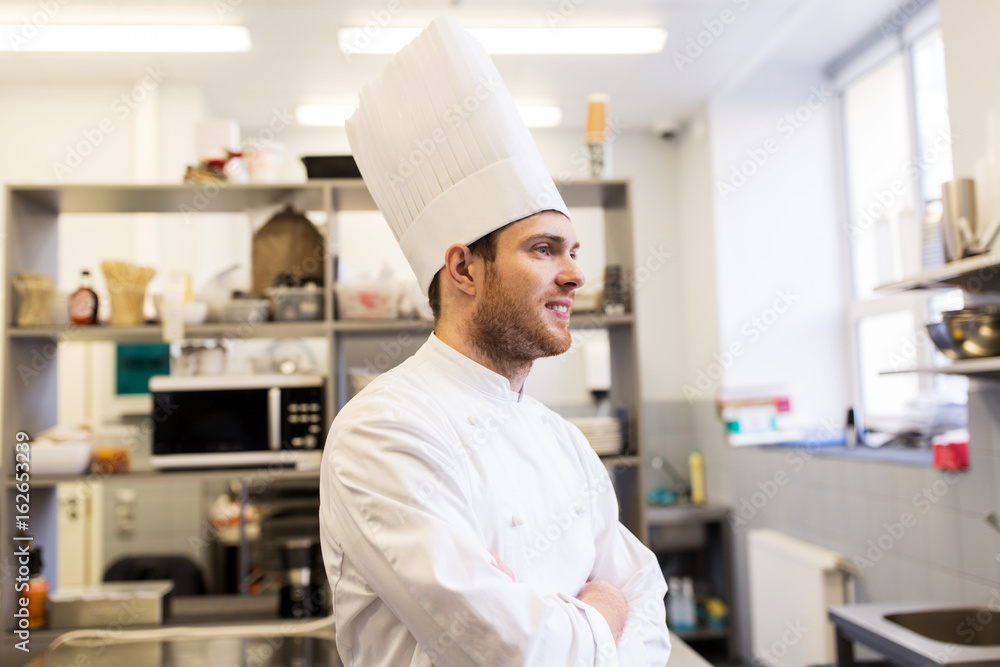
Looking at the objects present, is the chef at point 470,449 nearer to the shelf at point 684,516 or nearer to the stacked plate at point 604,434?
the stacked plate at point 604,434

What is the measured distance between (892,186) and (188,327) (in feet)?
10.2

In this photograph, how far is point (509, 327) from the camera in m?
1.24

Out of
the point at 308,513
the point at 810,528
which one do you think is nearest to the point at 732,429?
the point at 810,528

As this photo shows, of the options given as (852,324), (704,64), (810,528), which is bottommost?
(810,528)

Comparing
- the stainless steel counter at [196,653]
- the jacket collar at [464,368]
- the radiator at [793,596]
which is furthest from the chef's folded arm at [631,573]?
the radiator at [793,596]

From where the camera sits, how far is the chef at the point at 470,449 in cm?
99

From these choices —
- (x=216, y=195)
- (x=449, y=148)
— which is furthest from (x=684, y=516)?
(x=449, y=148)

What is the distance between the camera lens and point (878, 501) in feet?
9.61

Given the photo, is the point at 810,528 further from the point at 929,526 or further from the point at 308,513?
the point at 308,513

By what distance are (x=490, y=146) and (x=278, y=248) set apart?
1.47 meters

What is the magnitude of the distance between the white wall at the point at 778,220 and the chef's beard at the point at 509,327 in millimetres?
3080

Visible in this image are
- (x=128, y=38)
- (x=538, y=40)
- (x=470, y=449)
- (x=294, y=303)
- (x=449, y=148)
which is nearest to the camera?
(x=470, y=449)

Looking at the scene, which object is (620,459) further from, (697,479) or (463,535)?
(697,479)

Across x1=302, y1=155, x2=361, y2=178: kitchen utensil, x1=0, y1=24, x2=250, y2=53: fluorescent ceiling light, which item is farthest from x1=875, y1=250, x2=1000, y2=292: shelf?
x1=0, y1=24, x2=250, y2=53: fluorescent ceiling light
